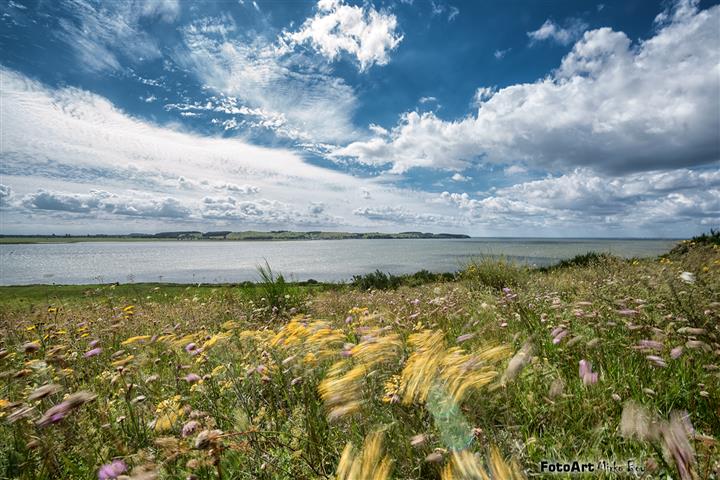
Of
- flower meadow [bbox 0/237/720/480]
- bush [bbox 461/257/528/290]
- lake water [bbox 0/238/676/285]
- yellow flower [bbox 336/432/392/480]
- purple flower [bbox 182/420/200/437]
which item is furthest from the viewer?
lake water [bbox 0/238/676/285]

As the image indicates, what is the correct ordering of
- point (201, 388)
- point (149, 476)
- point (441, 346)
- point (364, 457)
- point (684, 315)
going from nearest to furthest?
1. point (149, 476)
2. point (364, 457)
3. point (441, 346)
4. point (201, 388)
5. point (684, 315)

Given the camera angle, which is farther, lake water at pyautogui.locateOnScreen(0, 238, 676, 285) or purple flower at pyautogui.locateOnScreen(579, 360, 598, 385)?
lake water at pyautogui.locateOnScreen(0, 238, 676, 285)

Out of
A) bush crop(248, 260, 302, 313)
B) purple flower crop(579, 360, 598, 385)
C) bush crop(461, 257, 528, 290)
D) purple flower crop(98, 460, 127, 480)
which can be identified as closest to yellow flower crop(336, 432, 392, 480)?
purple flower crop(98, 460, 127, 480)

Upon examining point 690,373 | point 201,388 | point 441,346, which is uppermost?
point 441,346

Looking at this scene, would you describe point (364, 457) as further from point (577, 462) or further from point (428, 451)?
point (577, 462)

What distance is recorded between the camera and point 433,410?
1.75m

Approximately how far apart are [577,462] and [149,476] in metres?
2.10

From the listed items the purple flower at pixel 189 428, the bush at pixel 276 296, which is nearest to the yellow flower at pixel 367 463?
the purple flower at pixel 189 428

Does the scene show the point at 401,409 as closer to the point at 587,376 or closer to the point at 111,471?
the point at 587,376

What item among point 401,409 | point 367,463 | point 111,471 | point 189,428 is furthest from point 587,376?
point 111,471

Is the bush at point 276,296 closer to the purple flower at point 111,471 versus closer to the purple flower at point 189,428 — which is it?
the purple flower at point 189,428

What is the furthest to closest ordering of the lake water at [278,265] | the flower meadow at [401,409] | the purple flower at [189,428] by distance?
the lake water at [278,265]
the purple flower at [189,428]
the flower meadow at [401,409]

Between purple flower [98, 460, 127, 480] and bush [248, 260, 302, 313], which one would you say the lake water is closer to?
bush [248, 260, 302, 313]

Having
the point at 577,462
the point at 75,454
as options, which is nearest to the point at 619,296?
the point at 577,462
